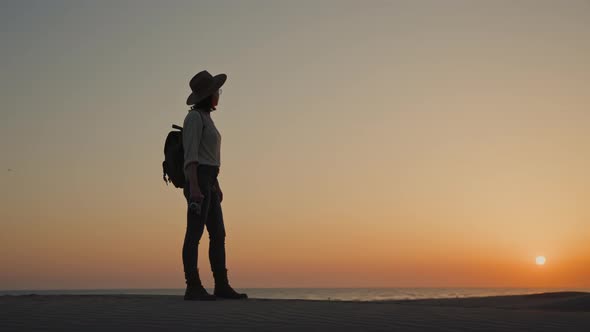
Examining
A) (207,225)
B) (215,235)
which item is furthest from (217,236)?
(207,225)

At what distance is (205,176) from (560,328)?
173 inches

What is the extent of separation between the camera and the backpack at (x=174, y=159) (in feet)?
26.3

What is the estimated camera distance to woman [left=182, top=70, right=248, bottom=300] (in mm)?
7645

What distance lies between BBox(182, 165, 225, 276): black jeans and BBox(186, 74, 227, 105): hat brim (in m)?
0.84

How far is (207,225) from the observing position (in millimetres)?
8141

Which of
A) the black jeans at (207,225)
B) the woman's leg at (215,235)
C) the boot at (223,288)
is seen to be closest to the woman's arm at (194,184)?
the black jeans at (207,225)

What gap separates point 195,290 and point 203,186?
1.21m

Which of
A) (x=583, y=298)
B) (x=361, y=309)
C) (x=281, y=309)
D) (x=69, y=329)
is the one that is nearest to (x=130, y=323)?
(x=69, y=329)

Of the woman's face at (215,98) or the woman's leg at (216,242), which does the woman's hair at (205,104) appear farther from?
the woman's leg at (216,242)

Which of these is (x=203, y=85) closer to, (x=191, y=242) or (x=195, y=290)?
(x=191, y=242)

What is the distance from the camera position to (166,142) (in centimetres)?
820

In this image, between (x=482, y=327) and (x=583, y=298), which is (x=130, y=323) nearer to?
(x=482, y=327)

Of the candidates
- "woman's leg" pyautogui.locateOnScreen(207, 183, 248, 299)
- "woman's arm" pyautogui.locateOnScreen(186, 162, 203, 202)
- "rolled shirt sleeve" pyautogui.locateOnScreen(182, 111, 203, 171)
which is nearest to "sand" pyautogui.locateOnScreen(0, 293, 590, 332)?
"woman's arm" pyautogui.locateOnScreen(186, 162, 203, 202)

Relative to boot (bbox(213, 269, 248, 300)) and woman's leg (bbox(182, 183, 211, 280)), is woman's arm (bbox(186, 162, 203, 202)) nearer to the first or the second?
woman's leg (bbox(182, 183, 211, 280))
